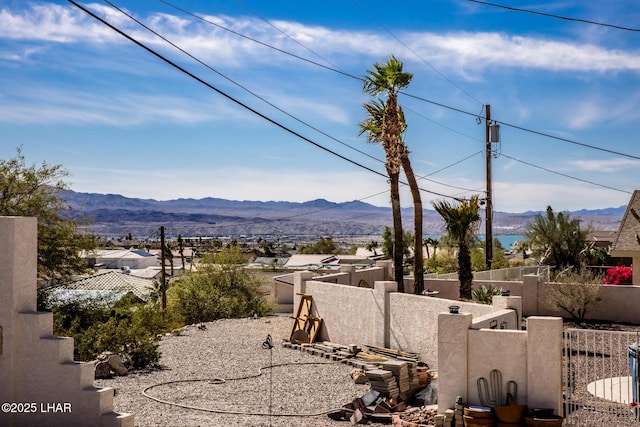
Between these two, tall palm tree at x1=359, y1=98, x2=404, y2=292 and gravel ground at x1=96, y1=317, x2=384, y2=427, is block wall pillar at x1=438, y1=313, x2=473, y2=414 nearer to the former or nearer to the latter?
gravel ground at x1=96, y1=317, x2=384, y2=427

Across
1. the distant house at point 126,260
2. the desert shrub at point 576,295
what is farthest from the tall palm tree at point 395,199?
the distant house at point 126,260

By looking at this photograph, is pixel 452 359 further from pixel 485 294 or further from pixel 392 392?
pixel 485 294

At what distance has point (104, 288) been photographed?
43.6 m

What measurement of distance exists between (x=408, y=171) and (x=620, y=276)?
41.6 feet

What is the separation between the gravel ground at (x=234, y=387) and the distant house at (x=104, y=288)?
8.44 m

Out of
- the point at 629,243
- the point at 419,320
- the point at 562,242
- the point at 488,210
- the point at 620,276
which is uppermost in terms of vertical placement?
the point at 488,210

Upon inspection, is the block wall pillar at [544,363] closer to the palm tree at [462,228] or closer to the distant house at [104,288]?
the palm tree at [462,228]

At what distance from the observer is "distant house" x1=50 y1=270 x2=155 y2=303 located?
94.5 feet

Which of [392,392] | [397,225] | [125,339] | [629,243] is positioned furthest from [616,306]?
[125,339]

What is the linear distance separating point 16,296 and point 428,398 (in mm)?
9440

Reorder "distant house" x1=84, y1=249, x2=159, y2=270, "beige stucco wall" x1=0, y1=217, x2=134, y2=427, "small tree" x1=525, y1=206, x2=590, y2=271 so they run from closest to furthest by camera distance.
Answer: "beige stucco wall" x1=0, y1=217, x2=134, y2=427
"small tree" x1=525, y1=206, x2=590, y2=271
"distant house" x1=84, y1=249, x2=159, y2=270

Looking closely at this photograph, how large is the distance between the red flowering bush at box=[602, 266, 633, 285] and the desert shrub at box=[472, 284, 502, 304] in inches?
341

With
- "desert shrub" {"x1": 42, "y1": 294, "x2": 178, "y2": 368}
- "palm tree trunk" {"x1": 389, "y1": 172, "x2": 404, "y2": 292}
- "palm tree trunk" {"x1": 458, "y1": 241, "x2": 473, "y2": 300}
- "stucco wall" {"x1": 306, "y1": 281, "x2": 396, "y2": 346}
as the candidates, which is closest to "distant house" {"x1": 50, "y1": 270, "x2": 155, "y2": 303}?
"desert shrub" {"x1": 42, "y1": 294, "x2": 178, "y2": 368}

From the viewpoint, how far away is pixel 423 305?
17.9 m
